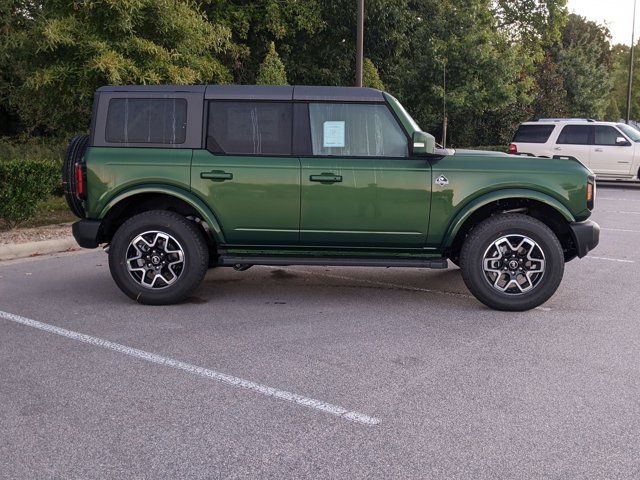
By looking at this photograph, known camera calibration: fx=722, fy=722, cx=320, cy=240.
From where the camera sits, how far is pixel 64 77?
1322 centimetres

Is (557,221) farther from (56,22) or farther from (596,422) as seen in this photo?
(56,22)

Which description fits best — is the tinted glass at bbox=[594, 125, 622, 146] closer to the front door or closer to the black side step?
the black side step

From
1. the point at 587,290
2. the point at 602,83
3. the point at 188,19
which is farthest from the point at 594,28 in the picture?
the point at 587,290

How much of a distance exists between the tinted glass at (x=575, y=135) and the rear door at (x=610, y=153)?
25cm

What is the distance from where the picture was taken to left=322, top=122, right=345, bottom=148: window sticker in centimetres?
639

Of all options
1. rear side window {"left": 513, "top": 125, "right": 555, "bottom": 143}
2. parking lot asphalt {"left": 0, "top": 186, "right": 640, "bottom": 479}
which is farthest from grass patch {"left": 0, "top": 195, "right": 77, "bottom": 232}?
rear side window {"left": 513, "top": 125, "right": 555, "bottom": 143}

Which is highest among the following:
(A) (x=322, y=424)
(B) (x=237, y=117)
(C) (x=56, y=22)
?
(C) (x=56, y=22)

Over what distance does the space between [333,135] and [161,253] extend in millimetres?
1859

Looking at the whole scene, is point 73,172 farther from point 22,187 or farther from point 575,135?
point 575,135

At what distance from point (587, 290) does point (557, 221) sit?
1.09 meters

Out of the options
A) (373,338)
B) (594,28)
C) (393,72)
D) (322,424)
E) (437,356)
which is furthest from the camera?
(594,28)

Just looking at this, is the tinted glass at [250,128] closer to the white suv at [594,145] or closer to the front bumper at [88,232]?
the front bumper at [88,232]

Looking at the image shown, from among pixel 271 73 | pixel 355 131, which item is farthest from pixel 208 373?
pixel 271 73

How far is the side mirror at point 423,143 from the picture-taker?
20.1 feet
